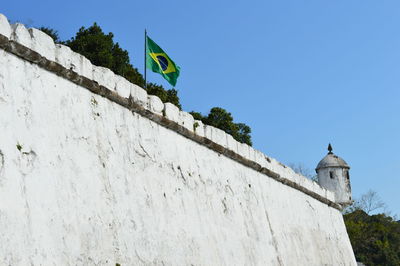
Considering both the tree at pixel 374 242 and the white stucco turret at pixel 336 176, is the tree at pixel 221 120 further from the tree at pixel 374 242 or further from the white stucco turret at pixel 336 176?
the tree at pixel 374 242

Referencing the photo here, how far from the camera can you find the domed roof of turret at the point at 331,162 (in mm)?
19370

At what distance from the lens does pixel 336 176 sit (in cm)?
1919

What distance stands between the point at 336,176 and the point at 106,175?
1295cm

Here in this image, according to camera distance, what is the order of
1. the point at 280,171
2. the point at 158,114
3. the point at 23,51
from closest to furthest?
the point at 23,51 → the point at 158,114 → the point at 280,171

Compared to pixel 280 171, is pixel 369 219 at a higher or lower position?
higher

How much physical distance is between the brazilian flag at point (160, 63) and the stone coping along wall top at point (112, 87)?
56.0 inches

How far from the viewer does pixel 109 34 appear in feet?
75.2

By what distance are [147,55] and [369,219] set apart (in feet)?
108

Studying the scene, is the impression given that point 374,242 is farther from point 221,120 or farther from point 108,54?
point 108,54

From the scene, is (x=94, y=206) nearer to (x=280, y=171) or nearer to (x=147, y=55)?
(x=147, y=55)

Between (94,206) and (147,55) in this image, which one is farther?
(147,55)

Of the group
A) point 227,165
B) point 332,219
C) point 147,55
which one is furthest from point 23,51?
point 332,219

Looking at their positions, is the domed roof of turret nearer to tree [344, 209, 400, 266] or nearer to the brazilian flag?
the brazilian flag

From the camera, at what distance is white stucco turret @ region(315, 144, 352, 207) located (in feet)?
61.2
